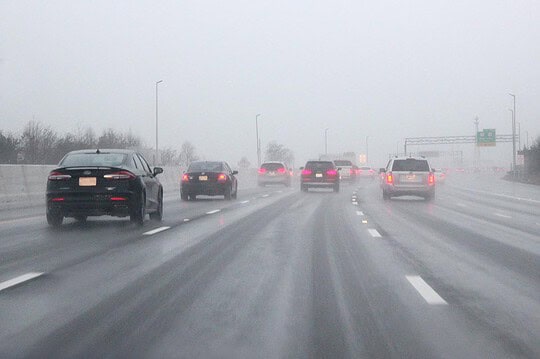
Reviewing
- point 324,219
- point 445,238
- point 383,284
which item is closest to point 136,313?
point 383,284

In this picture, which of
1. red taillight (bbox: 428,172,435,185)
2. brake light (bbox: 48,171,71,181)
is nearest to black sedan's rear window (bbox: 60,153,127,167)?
brake light (bbox: 48,171,71,181)

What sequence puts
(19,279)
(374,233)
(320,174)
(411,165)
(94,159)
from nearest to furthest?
1. (19,279)
2. (374,233)
3. (94,159)
4. (411,165)
5. (320,174)

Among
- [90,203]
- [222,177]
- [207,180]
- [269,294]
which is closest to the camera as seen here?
[269,294]

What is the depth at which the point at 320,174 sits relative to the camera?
4125 cm

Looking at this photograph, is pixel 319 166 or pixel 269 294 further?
pixel 319 166

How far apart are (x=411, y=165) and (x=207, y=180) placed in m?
7.84

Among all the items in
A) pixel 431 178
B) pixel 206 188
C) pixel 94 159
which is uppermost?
pixel 94 159

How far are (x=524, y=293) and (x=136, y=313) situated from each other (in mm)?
4127

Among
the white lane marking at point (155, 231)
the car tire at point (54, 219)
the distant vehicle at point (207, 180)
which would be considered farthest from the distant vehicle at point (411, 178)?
the car tire at point (54, 219)

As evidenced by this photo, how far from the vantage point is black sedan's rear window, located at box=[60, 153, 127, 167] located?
53.5 ft

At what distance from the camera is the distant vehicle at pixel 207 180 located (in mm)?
29609

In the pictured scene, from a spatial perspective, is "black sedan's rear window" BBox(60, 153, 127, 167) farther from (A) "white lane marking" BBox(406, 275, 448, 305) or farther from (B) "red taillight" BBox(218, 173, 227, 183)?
(B) "red taillight" BBox(218, 173, 227, 183)

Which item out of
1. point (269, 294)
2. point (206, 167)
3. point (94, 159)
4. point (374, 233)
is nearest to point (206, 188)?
point (206, 167)

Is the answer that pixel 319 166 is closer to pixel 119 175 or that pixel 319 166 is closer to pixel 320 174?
pixel 320 174
